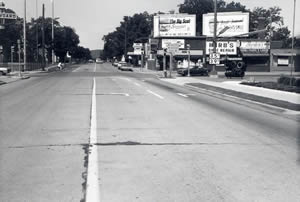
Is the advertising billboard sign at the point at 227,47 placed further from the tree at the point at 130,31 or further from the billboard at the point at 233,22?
the tree at the point at 130,31

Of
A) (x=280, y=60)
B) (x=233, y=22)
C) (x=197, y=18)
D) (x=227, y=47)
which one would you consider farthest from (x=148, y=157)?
(x=197, y=18)

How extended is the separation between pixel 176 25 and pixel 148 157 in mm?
73166

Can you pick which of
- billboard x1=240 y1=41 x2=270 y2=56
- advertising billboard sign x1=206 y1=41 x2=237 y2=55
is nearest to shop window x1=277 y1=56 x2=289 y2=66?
billboard x1=240 y1=41 x2=270 y2=56

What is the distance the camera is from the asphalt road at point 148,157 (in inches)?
242

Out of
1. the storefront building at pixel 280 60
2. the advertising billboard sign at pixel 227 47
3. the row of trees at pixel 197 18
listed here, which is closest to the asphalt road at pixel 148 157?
the advertising billboard sign at pixel 227 47

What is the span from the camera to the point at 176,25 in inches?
3145

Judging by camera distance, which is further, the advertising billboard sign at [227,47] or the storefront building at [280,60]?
the storefront building at [280,60]

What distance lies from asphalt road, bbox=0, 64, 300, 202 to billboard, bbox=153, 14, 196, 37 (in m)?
65.9

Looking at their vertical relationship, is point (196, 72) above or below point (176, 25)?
below

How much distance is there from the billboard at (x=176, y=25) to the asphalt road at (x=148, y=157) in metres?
65.9

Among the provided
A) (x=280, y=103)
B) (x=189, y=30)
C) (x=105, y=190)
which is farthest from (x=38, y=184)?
(x=189, y=30)

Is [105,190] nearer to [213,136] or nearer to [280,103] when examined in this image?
[213,136]

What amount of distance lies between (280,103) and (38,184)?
1298 cm

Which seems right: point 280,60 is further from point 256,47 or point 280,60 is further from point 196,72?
point 196,72
